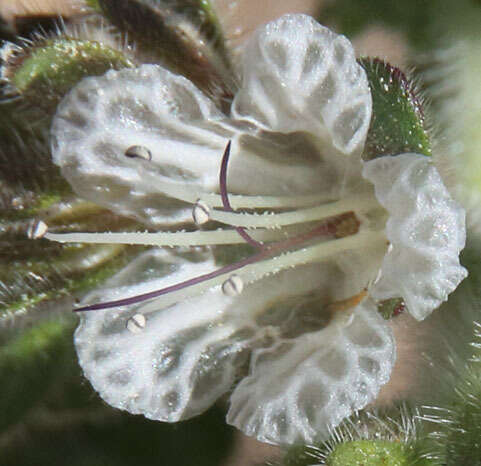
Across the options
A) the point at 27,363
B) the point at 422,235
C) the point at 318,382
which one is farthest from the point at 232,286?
the point at 27,363

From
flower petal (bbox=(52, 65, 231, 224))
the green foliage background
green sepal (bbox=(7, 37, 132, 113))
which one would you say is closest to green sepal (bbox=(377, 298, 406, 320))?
Answer: the green foliage background

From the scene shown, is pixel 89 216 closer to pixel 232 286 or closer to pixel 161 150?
pixel 161 150

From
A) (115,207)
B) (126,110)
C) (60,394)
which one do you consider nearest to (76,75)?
(126,110)

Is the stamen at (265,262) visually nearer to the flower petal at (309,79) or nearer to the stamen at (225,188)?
the stamen at (225,188)

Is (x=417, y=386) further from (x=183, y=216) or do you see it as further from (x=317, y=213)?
(x=183, y=216)

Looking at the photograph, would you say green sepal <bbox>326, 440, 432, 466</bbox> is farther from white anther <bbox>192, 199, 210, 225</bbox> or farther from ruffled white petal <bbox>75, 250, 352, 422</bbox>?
white anther <bbox>192, 199, 210, 225</bbox>

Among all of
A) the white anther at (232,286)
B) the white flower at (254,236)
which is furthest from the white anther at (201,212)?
the white anther at (232,286)

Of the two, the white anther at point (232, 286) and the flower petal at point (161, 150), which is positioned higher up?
the flower petal at point (161, 150)
